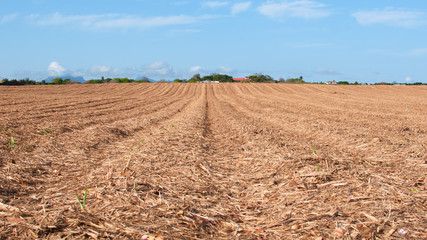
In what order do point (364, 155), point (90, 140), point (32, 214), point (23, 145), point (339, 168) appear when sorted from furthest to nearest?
point (90, 140) < point (23, 145) < point (364, 155) < point (339, 168) < point (32, 214)

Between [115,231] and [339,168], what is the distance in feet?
13.5

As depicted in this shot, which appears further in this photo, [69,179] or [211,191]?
[69,179]

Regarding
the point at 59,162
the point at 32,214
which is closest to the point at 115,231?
the point at 32,214

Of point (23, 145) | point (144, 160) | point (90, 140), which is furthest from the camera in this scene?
point (90, 140)

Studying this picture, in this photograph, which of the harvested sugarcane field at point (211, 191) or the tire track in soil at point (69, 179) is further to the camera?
the tire track in soil at point (69, 179)

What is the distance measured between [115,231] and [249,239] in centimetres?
A: 156

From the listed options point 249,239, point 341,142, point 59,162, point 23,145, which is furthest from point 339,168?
point 23,145

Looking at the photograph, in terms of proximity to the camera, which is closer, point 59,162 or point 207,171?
point 207,171

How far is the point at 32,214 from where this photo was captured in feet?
14.3

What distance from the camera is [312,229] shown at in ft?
13.1

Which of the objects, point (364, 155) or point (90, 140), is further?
point (90, 140)

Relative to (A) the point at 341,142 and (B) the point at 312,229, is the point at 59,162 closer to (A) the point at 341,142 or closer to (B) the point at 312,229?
(B) the point at 312,229

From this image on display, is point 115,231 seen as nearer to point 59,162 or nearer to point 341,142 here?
point 59,162

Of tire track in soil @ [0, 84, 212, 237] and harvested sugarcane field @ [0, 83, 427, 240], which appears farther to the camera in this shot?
tire track in soil @ [0, 84, 212, 237]
